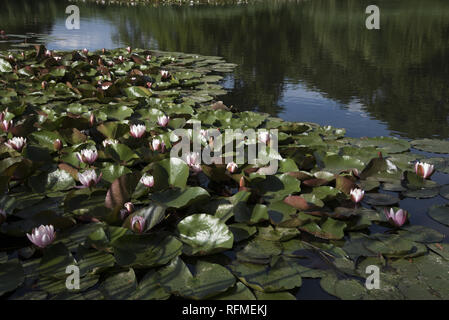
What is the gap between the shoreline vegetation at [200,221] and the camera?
1.92 m

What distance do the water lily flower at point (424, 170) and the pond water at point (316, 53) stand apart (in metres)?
0.27

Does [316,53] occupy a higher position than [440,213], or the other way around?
[316,53]

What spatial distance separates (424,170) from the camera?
3055 mm

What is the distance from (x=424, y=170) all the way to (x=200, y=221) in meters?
2.04

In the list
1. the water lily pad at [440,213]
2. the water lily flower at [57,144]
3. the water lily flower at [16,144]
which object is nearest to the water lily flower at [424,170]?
the water lily pad at [440,213]

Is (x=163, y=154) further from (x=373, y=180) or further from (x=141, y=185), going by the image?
(x=373, y=180)

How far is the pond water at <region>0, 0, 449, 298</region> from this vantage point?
17.5 feet

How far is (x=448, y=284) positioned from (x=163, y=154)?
2.20 m

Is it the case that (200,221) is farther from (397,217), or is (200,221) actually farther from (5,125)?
(5,125)

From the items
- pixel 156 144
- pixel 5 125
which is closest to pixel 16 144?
pixel 5 125

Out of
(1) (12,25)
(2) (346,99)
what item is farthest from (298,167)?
(1) (12,25)

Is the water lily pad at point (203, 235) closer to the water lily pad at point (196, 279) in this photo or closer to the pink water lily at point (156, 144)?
the water lily pad at point (196, 279)

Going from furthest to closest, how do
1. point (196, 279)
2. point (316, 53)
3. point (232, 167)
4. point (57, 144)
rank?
point (316, 53) → point (57, 144) → point (232, 167) → point (196, 279)

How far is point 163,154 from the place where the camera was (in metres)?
3.08
